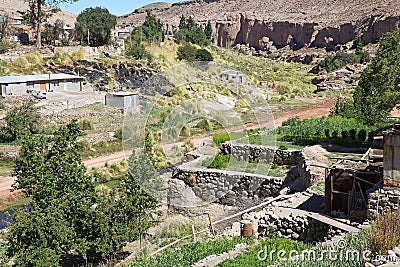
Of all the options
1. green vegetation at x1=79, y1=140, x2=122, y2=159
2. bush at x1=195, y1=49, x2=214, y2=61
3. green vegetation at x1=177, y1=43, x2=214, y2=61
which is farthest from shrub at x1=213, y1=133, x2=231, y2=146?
bush at x1=195, y1=49, x2=214, y2=61

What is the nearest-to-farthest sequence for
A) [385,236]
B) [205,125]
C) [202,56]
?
[385,236] < [205,125] < [202,56]

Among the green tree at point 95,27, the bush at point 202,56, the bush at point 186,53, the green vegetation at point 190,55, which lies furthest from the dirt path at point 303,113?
the green tree at point 95,27

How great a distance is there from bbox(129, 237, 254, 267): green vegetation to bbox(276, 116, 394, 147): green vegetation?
8.88m

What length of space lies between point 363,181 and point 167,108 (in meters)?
23.5

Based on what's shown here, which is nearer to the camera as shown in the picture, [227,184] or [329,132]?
[227,184]

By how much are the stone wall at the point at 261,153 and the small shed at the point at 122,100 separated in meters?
15.1

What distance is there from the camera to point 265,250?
8.70 metres

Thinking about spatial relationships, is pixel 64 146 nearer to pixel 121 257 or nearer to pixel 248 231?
pixel 121 257

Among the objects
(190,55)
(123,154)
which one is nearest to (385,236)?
(123,154)

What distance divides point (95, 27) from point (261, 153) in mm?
37478

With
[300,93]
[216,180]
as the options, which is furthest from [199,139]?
[300,93]

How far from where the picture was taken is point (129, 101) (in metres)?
32.3

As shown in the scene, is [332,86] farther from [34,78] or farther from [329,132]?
[329,132]

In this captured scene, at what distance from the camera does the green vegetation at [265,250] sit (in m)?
7.93
